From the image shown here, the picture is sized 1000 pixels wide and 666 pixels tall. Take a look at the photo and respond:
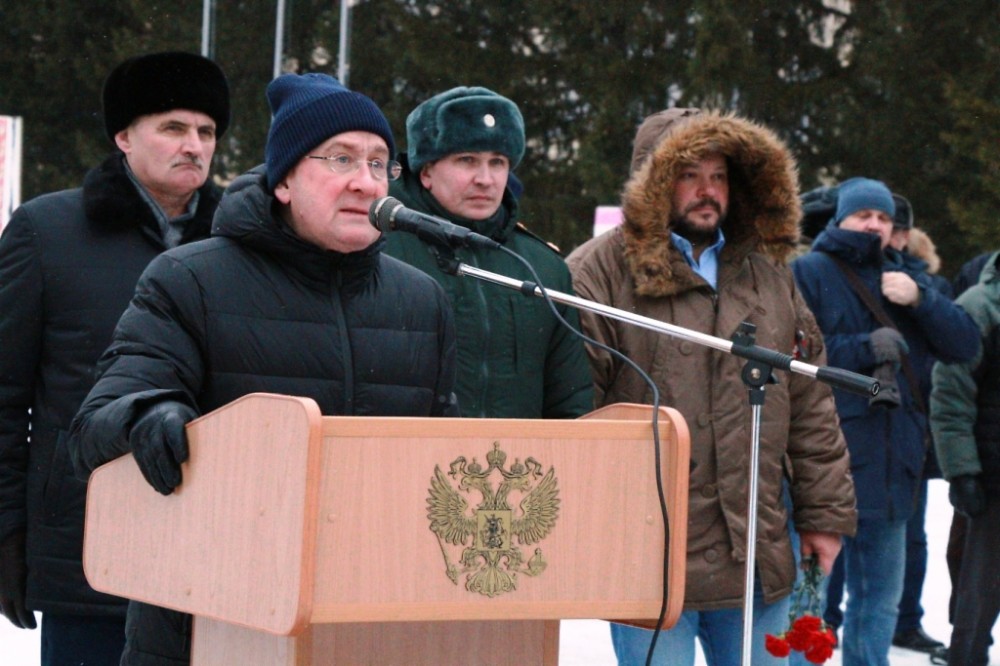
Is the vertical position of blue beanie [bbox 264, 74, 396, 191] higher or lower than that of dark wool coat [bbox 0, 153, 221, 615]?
higher

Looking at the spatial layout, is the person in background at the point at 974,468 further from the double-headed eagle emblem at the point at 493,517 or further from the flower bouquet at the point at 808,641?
the double-headed eagle emblem at the point at 493,517

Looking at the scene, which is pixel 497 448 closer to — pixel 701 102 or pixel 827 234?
pixel 827 234

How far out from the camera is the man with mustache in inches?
172

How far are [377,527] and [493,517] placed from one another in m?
0.19

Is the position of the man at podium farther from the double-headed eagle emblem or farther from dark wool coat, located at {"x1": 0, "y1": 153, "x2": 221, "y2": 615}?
dark wool coat, located at {"x1": 0, "y1": 153, "x2": 221, "y2": 615}

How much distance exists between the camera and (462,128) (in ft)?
14.0

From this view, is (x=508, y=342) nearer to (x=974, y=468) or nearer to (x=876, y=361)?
(x=876, y=361)

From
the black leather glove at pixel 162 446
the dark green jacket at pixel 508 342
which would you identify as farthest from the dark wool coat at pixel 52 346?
the black leather glove at pixel 162 446

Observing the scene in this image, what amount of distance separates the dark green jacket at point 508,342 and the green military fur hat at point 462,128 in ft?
0.52

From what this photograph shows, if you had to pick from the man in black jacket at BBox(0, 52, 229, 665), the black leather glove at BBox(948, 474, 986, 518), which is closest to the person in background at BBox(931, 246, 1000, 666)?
the black leather glove at BBox(948, 474, 986, 518)

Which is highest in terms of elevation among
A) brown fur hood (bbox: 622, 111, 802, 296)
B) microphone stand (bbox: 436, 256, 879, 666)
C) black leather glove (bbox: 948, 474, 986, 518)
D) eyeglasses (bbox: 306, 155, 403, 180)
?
brown fur hood (bbox: 622, 111, 802, 296)

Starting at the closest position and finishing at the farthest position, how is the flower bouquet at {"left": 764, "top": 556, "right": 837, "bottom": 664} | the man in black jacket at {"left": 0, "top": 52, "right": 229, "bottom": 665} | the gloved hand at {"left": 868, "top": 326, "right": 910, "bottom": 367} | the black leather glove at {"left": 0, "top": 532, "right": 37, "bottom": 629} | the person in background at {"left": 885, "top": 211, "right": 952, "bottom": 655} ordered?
the flower bouquet at {"left": 764, "top": 556, "right": 837, "bottom": 664}, the man in black jacket at {"left": 0, "top": 52, "right": 229, "bottom": 665}, the black leather glove at {"left": 0, "top": 532, "right": 37, "bottom": 629}, the gloved hand at {"left": 868, "top": 326, "right": 910, "bottom": 367}, the person in background at {"left": 885, "top": 211, "right": 952, "bottom": 655}

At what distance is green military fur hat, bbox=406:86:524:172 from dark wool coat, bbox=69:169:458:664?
1.21 metres

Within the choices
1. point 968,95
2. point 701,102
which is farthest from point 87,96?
point 968,95
